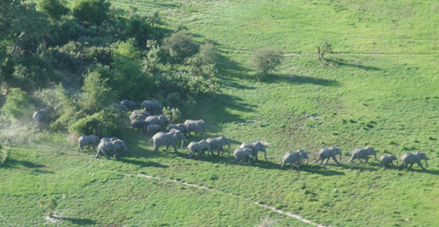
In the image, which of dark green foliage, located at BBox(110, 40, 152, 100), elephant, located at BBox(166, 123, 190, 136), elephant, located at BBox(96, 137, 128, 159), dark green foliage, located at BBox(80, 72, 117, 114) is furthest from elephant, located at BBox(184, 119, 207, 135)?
dark green foliage, located at BBox(110, 40, 152, 100)

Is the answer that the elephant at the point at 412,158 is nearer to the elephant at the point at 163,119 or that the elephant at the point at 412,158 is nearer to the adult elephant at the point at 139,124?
the elephant at the point at 163,119

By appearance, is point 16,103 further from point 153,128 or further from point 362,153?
point 362,153

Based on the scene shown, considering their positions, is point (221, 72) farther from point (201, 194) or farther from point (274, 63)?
point (201, 194)

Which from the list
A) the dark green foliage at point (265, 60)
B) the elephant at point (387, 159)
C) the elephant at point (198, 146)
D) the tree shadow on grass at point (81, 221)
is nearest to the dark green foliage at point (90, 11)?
the dark green foliage at point (265, 60)

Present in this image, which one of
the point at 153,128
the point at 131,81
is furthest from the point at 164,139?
the point at 131,81

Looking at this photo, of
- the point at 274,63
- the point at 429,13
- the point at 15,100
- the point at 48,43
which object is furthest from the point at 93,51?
the point at 429,13

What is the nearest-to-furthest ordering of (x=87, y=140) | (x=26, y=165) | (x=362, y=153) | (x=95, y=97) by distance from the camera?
(x=362, y=153) → (x=26, y=165) → (x=87, y=140) → (x=95, y=97)
